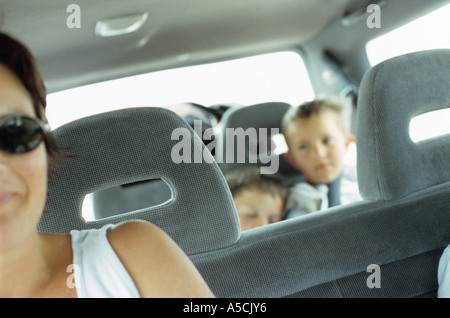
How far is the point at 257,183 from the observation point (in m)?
2.28

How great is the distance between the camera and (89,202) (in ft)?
9.24

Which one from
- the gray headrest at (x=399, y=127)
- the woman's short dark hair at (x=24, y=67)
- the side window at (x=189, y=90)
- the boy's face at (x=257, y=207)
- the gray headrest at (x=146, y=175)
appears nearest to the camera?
the woman's short dark hair at (x=24, y=67)

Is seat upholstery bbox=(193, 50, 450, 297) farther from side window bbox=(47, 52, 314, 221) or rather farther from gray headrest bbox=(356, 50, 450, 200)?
side window bbox=(47, 52, 314, 221)

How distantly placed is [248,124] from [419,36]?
3.05ft

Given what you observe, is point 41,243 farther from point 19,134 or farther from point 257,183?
point 257,183

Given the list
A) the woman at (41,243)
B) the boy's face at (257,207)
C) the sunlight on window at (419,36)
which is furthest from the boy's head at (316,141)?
the woman at (41,243)

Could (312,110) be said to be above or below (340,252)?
above

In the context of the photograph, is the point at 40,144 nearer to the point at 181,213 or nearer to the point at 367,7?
the point at 181,213

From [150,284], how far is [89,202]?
75.9 inches

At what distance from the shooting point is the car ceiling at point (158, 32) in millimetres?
2240

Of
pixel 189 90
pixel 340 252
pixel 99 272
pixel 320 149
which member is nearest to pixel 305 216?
pixel 340 252

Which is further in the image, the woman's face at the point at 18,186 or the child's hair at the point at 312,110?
the child's hair at the point at 312,110

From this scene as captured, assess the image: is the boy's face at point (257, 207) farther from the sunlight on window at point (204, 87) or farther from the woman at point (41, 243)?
the woman at point (41, 243)
